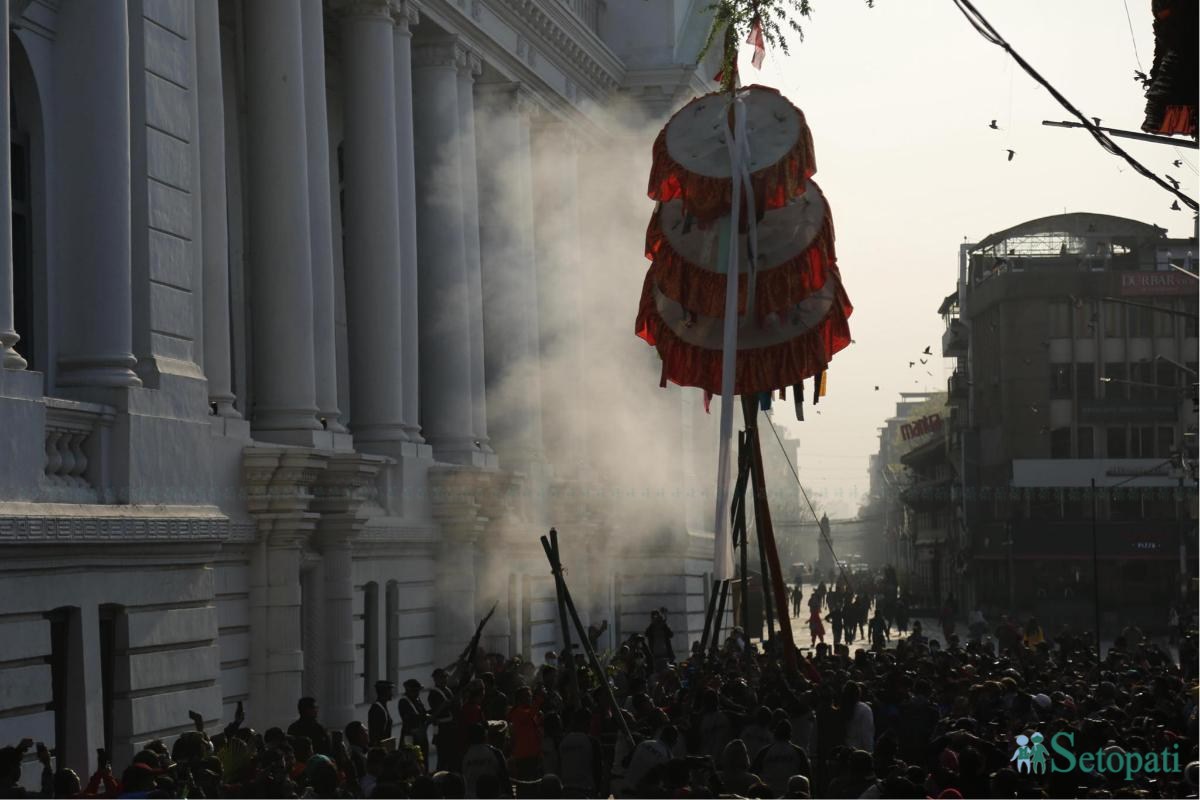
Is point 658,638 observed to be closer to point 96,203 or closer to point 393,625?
point 393,625

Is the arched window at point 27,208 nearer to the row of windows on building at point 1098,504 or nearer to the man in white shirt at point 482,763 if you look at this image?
the man in white shirt at point 482,763

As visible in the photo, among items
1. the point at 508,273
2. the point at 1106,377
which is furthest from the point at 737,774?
the point at 1106,377

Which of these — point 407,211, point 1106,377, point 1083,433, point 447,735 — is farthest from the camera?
point 1106,377

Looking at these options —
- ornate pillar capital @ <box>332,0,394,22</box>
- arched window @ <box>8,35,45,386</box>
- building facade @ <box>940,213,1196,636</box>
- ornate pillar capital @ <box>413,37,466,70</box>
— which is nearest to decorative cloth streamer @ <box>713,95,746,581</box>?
arched window @ <box>8,35,45,386</box>

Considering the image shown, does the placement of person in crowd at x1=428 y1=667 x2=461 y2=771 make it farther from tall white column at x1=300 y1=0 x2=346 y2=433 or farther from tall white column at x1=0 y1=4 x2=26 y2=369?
tall white column at x1=300 y1=0 x2=346 y2=433

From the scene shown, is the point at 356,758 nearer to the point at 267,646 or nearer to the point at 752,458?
the point at 752,458

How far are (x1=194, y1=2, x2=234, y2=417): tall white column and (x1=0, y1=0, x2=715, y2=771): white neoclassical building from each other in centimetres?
4

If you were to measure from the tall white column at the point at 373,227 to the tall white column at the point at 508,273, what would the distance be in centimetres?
678

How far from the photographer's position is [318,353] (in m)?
29.5

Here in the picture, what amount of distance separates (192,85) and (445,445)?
1341 centimetres

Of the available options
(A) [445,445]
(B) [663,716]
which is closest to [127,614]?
(B) [663,716]

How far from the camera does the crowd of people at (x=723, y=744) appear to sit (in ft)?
43.4

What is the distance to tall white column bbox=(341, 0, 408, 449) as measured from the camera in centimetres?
3222

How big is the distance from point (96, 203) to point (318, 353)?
912 centimetres
